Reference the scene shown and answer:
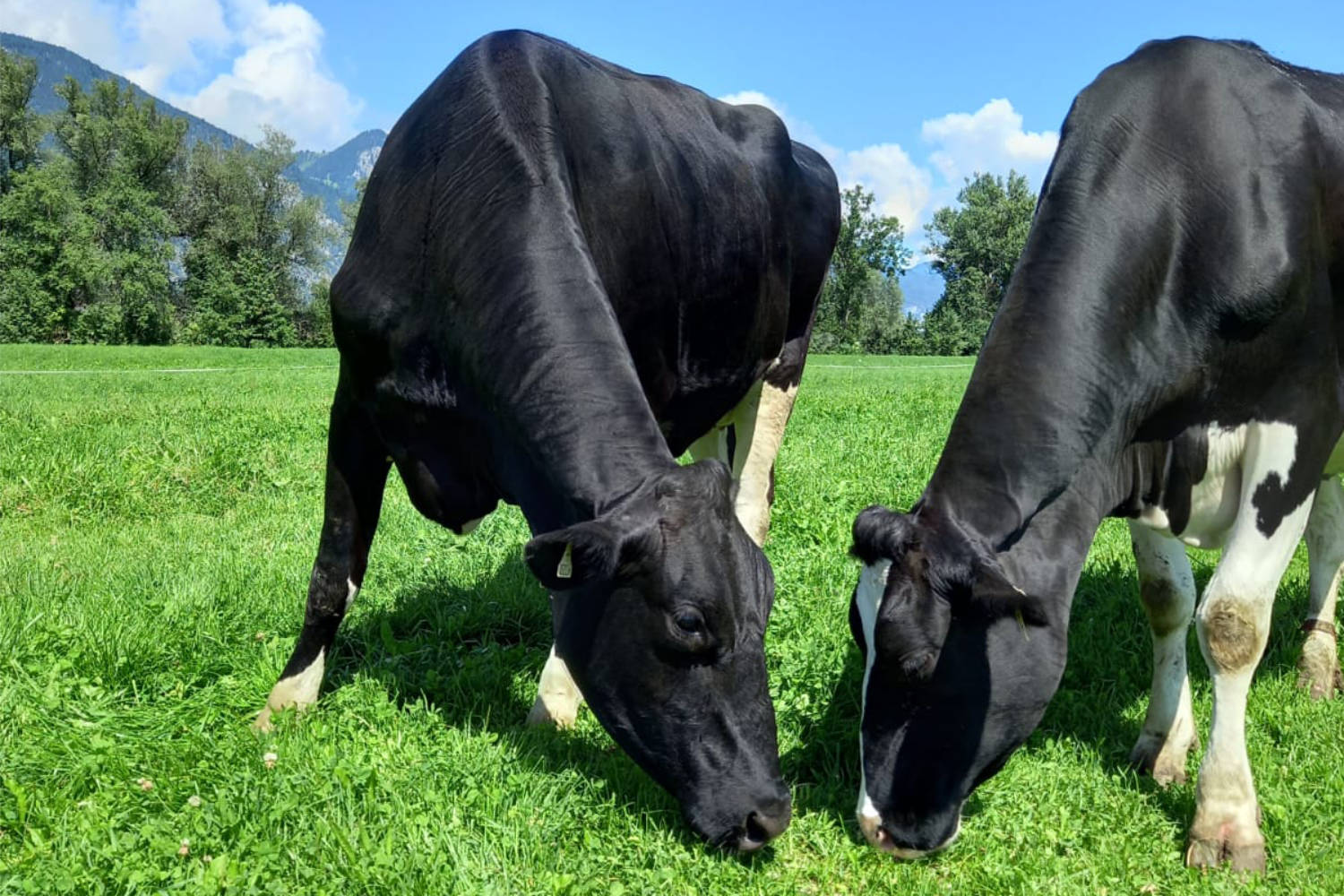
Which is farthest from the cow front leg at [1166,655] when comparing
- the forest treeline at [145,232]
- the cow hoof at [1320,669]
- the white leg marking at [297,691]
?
the forest treeline at [145,232]

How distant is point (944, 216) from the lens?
89.2 meters

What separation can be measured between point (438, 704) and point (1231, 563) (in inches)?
120

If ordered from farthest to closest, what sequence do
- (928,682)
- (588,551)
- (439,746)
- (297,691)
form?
(297,691)
(439,746)
(928,682)
(588,551)

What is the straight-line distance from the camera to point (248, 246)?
222 ft

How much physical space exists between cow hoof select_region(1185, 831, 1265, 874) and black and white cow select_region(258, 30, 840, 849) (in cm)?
148

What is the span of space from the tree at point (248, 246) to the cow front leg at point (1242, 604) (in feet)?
207

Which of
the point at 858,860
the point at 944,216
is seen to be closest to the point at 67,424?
the point at 858,860

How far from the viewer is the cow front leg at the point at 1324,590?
5449mm

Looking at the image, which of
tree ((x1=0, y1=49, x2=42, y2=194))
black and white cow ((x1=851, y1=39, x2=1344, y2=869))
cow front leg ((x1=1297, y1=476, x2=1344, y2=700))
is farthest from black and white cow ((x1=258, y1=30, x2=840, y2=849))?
tree ((x1=0, y1=49, x2=42, y2=194))

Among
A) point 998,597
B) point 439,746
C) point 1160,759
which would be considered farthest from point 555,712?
point 1160,759

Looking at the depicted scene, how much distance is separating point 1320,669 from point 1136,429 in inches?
87.8

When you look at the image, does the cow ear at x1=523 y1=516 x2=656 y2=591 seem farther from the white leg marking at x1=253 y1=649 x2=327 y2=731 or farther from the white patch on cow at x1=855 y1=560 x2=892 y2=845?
the white leg marking at x1=253 y1=649 x2=327 y2=731

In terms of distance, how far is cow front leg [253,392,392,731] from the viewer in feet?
14.9

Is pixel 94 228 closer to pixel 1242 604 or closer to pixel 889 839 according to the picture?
pixel 889 839
